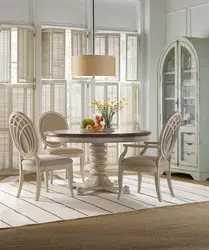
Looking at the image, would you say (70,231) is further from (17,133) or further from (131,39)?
(131,39)

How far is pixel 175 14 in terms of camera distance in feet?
26.8

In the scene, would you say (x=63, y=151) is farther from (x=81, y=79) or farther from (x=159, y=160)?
(x=81, y=79)

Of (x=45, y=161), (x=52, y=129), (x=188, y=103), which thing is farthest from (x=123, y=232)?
(x=188, y=103)

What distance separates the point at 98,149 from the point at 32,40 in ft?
7.74

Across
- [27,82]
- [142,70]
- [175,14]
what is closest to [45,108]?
[27,82]

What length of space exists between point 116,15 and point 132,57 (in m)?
0.69

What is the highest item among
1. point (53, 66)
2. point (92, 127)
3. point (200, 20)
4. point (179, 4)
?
point (179, 4)

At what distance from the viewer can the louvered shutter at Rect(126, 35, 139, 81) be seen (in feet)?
27.3

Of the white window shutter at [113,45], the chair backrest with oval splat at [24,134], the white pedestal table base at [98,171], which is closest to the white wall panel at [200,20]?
the white window shutter at [113,45]

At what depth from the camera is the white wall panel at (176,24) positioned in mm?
7993

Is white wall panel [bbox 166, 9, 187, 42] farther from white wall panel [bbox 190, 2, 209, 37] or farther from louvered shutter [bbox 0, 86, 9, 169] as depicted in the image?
louvered shutter [bbox 0, 86, 9, 169]

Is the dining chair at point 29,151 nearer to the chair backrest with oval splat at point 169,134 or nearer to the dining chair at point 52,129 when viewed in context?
the dining chair at point 52,129

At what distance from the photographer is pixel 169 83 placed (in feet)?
25.2

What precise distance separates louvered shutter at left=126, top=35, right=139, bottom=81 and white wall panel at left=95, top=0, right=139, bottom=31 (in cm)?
18
